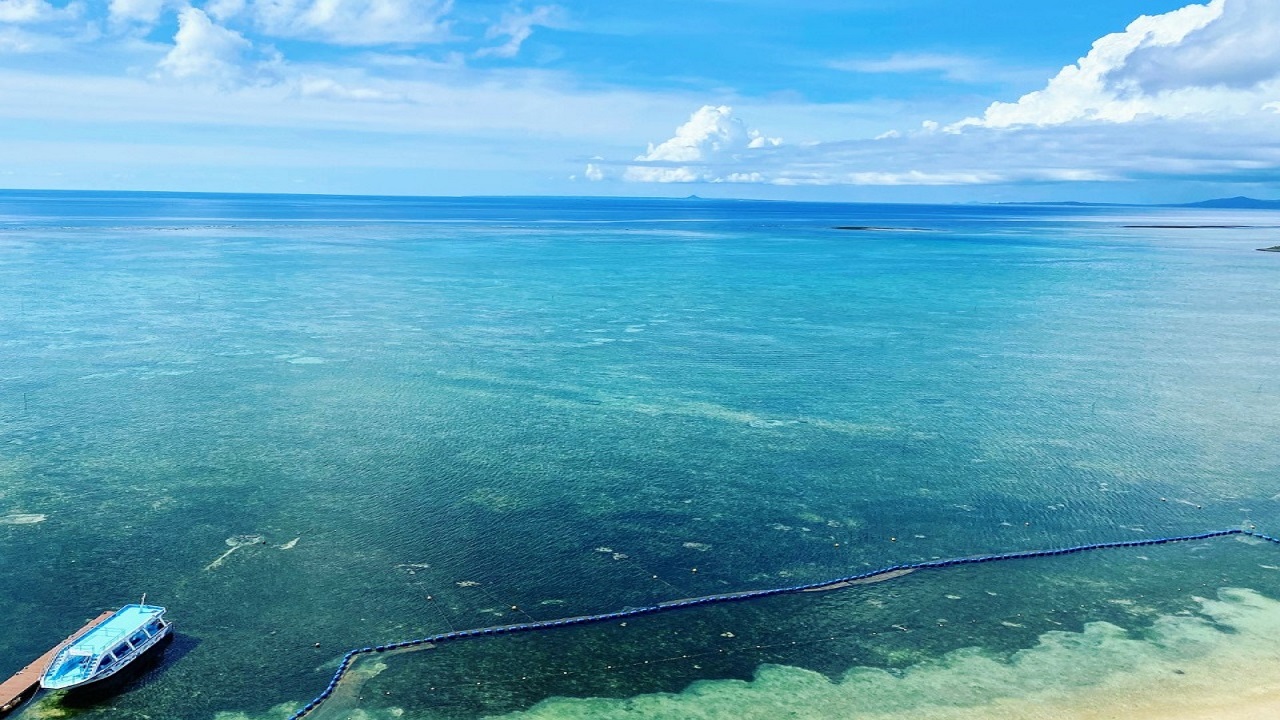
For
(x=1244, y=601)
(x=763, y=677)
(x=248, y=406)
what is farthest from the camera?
(x=248, y=406)

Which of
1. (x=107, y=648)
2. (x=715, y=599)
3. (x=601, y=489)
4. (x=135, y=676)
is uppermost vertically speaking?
(x=107, y=648)

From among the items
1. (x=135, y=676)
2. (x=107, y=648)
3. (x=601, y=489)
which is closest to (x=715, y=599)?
(x=601, y=489)

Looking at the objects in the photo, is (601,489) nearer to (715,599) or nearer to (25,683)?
(715,599)

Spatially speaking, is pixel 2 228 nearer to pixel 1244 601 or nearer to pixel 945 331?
pixel 945 331

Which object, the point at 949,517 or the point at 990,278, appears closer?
the point at 949,517

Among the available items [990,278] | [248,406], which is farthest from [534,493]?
[990,278]
